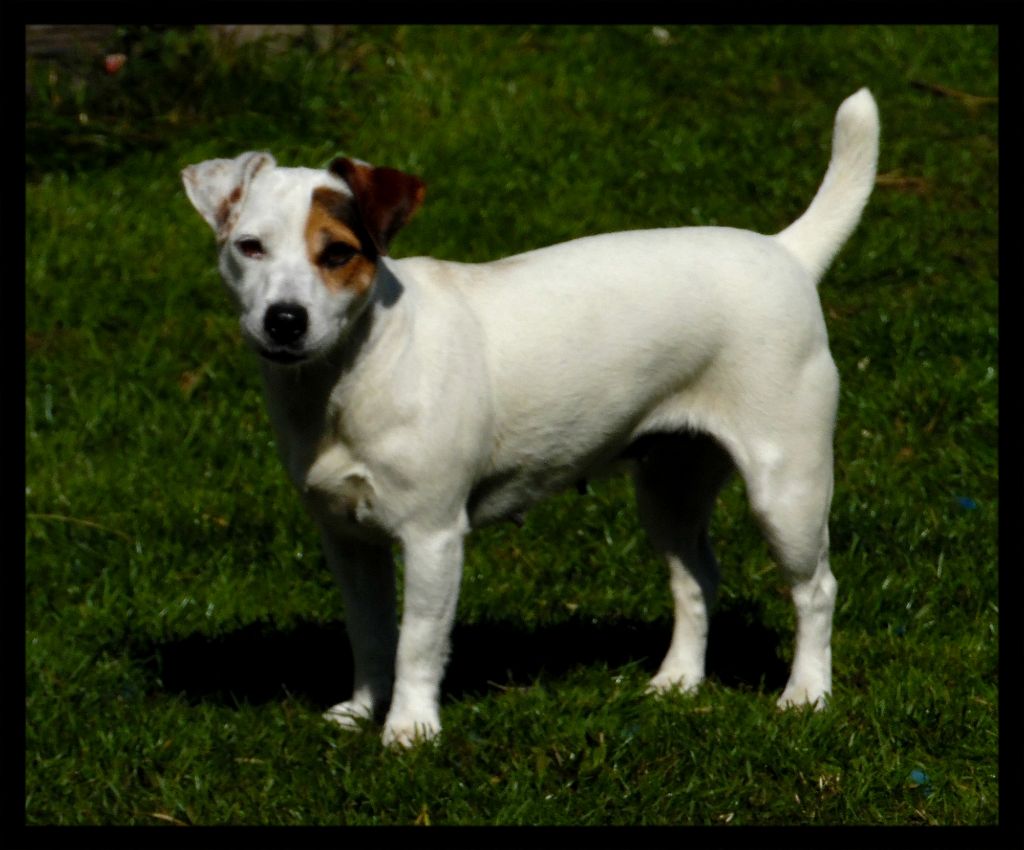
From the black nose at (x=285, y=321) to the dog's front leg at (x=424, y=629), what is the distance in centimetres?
75

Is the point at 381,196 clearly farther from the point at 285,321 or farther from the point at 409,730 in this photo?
the point at 409,730

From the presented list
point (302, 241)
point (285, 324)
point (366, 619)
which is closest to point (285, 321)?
point (285, 324)

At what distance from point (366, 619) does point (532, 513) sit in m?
1.45

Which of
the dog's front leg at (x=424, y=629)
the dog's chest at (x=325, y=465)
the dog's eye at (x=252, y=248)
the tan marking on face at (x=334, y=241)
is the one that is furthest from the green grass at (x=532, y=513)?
the dog's eye at (x=252, y=248)

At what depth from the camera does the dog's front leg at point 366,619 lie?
5.39m

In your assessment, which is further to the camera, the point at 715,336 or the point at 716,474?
the point at 716,474

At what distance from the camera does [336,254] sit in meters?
4.71

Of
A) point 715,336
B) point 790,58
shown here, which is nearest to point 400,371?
point 715,336

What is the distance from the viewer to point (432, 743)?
16.6 ft

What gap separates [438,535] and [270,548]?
1656 millimetres

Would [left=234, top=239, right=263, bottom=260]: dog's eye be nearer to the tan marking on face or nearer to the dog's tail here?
the tan marking on face

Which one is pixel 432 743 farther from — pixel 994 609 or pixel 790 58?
pixel 790 58

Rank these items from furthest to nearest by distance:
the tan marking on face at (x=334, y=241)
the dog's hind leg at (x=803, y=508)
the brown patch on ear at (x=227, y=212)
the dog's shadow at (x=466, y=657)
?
the dog's shadow at (x=466, y=657) < the dog's hind leg at (x=803, y=508) < the brown patch on ear at (x=227, y=212) < the tan marking on face at (x=334, y=241)

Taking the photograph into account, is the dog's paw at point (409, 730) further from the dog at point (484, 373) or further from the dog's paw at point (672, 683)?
the dog's paw at point (672, 683)
